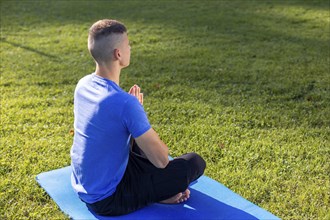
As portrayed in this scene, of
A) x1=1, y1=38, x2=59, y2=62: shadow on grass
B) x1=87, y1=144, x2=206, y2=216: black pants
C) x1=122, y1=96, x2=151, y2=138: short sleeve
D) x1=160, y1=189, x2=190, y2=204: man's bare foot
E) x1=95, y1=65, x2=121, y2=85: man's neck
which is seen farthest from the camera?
x1=1, y1=38, x2=59, y2=62: shadow on grass

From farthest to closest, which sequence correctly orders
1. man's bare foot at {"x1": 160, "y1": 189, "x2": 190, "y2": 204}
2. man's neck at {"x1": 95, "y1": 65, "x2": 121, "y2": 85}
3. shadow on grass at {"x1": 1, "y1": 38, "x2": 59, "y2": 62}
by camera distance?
shadow on grass at {"x1": 1, "y1": 38, "x2": 59, "y2": 62}
man's bare foot at {"x1": 160, "y1": 189, "x2": 190, "y2": 204}
man's neck at {"x1": 95, "y1": 65, "x2": 121, "y2": 85}

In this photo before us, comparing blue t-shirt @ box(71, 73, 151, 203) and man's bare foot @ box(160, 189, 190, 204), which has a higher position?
blue t-shirt @ box(71, 73, 151, 203)

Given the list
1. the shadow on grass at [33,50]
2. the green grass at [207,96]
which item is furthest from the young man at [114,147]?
the shadow on grass at [33,50]

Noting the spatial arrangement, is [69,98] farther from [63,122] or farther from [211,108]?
[211,108]

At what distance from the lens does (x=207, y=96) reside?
5379mm

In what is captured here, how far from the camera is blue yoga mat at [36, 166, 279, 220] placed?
121 inches

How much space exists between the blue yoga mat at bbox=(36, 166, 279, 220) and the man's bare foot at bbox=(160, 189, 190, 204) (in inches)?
1.2

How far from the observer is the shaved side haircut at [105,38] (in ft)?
9.09

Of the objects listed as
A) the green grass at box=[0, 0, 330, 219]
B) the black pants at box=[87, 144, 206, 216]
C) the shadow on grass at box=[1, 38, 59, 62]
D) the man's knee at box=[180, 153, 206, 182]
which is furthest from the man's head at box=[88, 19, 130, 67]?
the shadow on grass at box=[1, 38, 59, 62]

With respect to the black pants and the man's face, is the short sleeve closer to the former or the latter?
the man's face

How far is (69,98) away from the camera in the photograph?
17.5 ft

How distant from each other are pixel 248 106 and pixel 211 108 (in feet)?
1.39

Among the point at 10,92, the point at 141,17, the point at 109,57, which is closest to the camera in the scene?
the point at 109,57

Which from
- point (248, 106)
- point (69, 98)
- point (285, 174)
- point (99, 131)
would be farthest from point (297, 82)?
point (99, 131)
